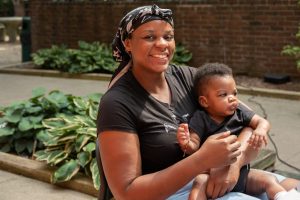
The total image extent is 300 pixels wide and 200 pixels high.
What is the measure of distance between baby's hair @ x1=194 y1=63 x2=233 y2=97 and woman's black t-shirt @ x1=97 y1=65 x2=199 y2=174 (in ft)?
0.65

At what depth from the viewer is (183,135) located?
80.4 inches

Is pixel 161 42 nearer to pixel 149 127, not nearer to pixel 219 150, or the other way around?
pixel 149 127

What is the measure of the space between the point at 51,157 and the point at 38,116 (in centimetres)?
90

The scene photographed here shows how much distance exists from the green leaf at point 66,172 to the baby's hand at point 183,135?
2316mm

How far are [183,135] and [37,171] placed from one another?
273 centimetres

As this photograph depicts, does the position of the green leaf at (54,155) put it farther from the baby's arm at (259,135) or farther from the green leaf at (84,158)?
the baby's arm at (259,135)

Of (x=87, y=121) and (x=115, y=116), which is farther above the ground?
(x=115, y=116)

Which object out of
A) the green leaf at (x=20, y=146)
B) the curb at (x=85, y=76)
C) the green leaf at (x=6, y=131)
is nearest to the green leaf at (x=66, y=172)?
the green leaf at (x=20, y=146)

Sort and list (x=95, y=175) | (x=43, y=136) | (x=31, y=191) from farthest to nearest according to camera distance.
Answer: (x=43, y=136)
(x=31, y=191)
(x=95, y=175)

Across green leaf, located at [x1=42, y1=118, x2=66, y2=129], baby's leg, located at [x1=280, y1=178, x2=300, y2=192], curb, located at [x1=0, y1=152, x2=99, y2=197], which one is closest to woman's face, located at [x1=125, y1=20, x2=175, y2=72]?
baby's leg, located at [x1=280, y1=178, x2=300, y2=192]

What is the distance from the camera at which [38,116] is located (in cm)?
520

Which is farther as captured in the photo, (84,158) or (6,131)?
(6,131)

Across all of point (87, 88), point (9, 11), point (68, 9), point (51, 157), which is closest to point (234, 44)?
point (87, 88)

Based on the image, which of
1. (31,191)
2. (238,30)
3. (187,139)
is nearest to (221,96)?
(187,139)
